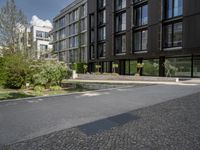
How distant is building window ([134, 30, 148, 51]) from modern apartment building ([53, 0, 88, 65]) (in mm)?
16461

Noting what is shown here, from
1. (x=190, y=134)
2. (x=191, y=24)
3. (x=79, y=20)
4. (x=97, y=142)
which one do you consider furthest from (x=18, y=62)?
(x=79, y=20)

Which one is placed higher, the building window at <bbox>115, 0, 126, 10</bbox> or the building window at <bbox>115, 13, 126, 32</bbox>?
the building window at <bbox>115, 0, 126, 10</bbox>

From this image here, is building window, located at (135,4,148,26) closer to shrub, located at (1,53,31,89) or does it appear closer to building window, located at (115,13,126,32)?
building window, located at (115,13,126,32)

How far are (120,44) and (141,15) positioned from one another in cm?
584

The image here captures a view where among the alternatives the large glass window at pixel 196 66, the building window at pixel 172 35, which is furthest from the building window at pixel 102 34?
the large glass window at pixel 196 66

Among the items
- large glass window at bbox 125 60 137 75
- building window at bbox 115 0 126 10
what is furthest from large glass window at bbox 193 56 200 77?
building window at bbox 115 0 126 10

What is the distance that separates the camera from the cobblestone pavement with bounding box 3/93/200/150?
3.74m

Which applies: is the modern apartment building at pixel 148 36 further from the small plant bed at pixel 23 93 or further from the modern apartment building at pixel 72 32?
the small plant bed at pixel 23 93

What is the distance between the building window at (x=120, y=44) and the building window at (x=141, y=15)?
3505 mm

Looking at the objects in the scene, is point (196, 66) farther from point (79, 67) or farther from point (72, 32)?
point (72, 32)

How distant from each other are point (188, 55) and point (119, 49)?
480 inches

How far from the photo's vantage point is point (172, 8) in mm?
22797

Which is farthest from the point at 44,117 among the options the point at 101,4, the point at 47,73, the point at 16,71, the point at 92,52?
the point at 101,4

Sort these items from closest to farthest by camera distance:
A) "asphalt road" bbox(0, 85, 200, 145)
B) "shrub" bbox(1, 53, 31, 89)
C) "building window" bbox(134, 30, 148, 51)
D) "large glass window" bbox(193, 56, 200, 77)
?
"asphalt road" bbox(0, 85, 200, 145), "shrub" bbox(1, 53, 31, 89), "large glass window" bbox(193, 56, 200, 77), "building window" bbox(134, 30, 148, 51)
